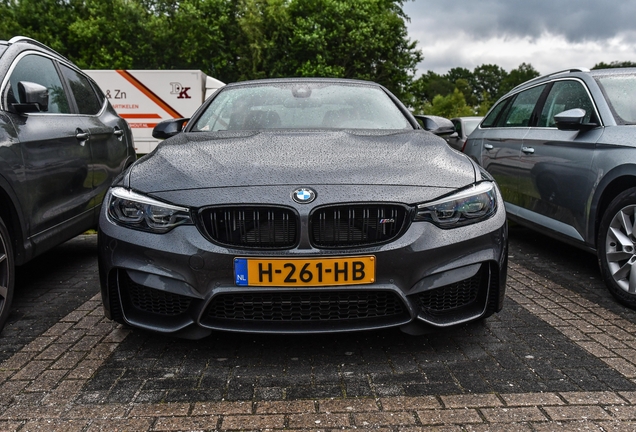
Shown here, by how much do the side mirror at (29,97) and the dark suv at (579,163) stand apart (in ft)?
11.6

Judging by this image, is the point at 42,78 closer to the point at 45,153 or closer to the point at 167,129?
the point at 45,153

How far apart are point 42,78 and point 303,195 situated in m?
2.61

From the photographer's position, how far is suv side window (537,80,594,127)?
15.1 feet

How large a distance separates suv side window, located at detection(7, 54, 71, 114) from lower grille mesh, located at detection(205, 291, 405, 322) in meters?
2.02

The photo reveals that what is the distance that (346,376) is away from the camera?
279 centimetres

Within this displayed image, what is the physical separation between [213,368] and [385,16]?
109 ft

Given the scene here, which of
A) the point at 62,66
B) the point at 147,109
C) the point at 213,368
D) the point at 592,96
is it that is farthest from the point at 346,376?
the point at 147,109

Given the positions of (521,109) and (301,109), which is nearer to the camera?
(301,109)

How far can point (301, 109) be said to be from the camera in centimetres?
414

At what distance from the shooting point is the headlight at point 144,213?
2.83 metres

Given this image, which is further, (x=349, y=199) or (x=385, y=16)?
(x=385, y=16)

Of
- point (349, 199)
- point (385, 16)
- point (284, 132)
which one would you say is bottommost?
point (349, 199)

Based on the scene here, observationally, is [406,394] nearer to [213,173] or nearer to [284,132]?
[213,173]

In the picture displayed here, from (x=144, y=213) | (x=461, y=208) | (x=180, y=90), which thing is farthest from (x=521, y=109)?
(x=180, y=90)
